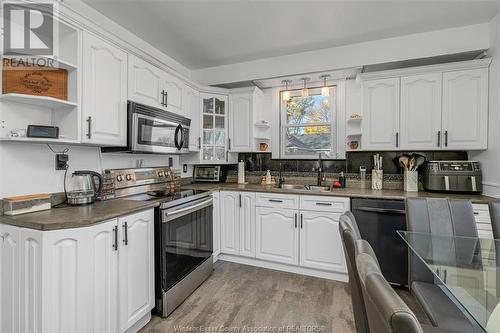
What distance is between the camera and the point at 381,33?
2457 mm

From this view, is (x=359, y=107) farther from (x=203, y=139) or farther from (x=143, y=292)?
(x=143, y=292)

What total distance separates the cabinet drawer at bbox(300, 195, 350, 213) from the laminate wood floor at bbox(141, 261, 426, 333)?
77 centimetres

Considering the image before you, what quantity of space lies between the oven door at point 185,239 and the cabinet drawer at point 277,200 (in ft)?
1.90

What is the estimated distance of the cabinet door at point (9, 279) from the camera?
1372 mm

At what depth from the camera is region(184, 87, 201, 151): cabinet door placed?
→ 117 inches

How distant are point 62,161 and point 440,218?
2.81 meters

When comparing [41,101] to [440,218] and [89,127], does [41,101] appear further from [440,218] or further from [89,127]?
[440,218]

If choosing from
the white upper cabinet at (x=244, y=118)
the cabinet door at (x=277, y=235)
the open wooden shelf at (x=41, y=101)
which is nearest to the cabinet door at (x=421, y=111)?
the cabinet door at (x=277, y=235)

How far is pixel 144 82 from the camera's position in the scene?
228 cm

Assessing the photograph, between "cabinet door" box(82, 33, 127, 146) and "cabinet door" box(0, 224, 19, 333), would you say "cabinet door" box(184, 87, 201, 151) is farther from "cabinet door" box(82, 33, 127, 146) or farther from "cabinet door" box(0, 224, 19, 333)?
"cabinet door" box(0, 224, 19, 333)

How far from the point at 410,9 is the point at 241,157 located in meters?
2.47

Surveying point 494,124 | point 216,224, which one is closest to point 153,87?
point 216,224

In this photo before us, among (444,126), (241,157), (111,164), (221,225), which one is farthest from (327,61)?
(111,164)

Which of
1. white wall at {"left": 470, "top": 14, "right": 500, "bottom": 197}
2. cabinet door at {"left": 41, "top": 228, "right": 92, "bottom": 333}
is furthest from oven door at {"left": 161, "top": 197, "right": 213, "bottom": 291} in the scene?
white wall at {"left": 470, "top": 14, "right": 500, "bottom": 197}
